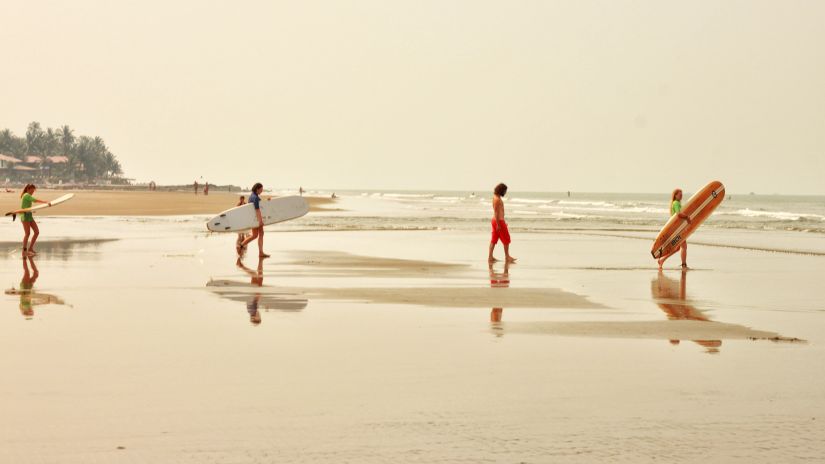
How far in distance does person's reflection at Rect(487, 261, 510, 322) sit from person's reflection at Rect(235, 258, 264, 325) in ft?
9.45

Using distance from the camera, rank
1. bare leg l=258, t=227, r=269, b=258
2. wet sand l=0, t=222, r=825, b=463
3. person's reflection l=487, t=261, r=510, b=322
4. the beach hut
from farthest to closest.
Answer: the beach hut
bare leg l=258, t=227, r=269, b=258
person's reflection l=487, t=261, r=510, b=322
wet sand l=0, t=222, r=825, b=463

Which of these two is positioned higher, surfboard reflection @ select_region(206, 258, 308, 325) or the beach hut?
the beach hut

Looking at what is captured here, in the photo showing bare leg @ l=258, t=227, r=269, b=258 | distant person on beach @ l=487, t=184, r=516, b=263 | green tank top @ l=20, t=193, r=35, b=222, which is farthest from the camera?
green tank top @ l=20, t=193, r=35, b=222

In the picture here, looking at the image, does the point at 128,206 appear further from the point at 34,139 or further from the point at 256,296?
the point at 34,139

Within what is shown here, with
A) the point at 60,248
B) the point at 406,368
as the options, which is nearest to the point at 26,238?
the point at 60,248

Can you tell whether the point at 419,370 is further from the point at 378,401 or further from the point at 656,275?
the point at 656,275

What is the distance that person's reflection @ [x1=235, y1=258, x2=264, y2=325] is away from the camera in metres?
10.9

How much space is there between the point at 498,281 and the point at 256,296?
4829 mm

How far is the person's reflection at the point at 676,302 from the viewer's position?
9320 mm

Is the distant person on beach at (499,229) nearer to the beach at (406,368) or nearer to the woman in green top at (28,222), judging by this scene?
the beach at (406,368)

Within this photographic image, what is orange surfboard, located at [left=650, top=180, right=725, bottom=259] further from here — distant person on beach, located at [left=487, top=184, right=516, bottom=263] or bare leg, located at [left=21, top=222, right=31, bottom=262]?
bare leg, located at [left=21, top=222, right=31, bottom=262]

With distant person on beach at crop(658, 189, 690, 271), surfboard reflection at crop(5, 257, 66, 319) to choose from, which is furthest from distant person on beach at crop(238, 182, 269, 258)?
distant person on beach at crop(658, 189, 690, 271)

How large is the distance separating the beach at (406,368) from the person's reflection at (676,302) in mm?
51

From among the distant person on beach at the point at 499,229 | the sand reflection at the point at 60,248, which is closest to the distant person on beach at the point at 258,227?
the sand reflection at the point at 60,248
